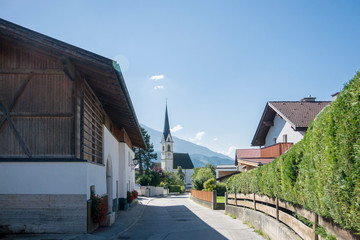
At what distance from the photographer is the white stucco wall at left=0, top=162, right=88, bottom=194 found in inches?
441

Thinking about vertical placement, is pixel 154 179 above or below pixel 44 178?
below

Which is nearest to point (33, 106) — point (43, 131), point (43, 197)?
point (43, 131)

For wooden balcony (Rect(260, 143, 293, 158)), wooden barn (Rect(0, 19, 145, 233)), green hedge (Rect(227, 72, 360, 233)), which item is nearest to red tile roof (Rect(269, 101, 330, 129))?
wooden balcony (Rect(260, 143, 293, 158))

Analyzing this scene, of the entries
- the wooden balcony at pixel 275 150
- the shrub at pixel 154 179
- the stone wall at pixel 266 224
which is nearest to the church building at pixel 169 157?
the shrub at pixel 154 179

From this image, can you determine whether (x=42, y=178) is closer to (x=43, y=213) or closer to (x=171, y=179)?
(x=43, y=213)

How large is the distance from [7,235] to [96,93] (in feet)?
21.2

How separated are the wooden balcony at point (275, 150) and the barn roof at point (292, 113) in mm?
1239

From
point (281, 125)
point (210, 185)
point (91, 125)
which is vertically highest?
point (281, 125)

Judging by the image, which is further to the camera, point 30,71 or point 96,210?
point 96,210

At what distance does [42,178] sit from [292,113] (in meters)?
17.4

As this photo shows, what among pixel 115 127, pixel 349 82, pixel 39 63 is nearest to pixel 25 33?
pixel 39 63

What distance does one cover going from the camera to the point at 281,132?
25.6 metres

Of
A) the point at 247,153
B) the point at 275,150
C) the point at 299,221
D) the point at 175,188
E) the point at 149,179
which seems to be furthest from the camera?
the point at 175,188

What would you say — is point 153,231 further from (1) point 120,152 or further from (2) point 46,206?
(1) point 120,152
